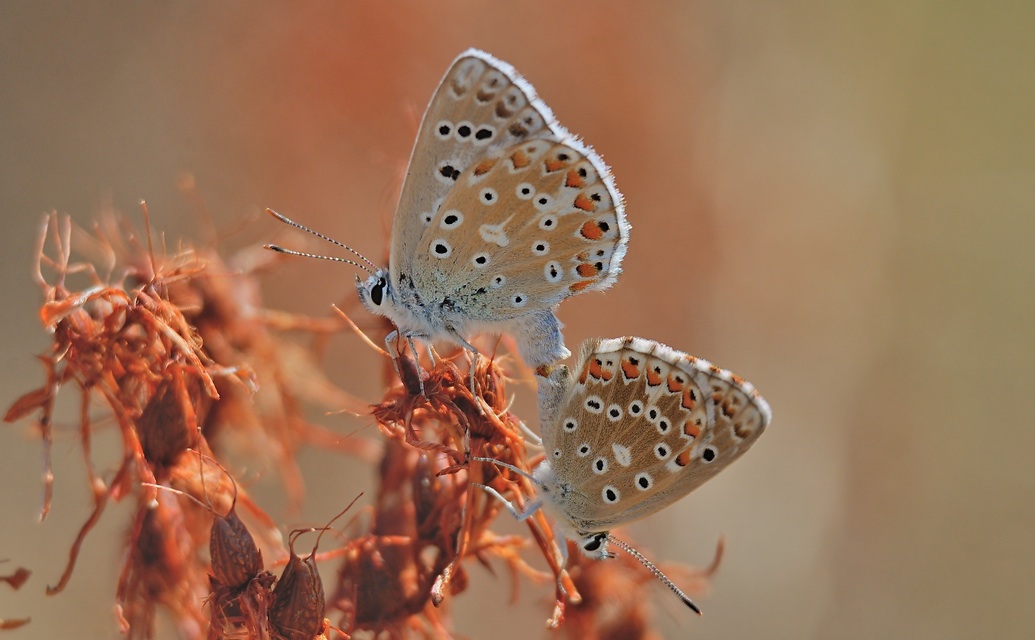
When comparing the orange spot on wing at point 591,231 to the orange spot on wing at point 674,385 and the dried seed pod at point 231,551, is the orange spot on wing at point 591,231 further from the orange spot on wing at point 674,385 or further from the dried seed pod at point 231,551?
the dried seed pod at point 231,551

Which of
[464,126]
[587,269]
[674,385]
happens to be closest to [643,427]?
[674,385]

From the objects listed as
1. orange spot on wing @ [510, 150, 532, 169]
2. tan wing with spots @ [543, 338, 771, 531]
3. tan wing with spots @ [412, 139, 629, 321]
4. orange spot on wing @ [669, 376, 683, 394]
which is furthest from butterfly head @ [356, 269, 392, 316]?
orange spot on wing @ [669, 376, 683, 394]

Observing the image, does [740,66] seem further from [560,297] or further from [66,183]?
[66,183]

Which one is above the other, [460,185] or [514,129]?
[514,129]

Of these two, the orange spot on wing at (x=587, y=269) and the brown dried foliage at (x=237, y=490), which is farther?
the orange spot on wing at (x=587, y=269)

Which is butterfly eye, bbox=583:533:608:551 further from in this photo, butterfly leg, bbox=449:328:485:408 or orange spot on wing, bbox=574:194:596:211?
orange spot on wing, bbox=574:194:596:211

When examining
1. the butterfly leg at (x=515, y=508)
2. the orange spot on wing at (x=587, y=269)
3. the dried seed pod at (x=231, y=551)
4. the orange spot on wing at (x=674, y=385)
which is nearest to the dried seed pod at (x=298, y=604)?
the dried seed pod at (x=231, y=551)

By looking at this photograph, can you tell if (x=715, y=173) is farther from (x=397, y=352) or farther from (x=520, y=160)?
(x=397, y=352)

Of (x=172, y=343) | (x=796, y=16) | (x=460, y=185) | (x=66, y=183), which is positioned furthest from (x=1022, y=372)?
(x=66, y=183)
